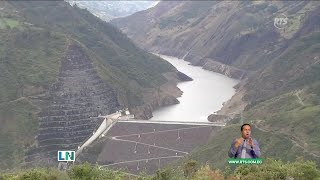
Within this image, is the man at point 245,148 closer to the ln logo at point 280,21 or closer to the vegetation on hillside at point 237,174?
the vegetation on hillside at point 237,174

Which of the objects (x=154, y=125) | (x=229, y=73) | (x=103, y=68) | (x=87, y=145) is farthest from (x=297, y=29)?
(x=87, y=145)

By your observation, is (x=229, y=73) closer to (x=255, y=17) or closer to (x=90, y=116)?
(x=255, y=17)

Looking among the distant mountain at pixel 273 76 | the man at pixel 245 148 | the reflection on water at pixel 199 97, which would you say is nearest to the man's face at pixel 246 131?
the man at pixel 245 148

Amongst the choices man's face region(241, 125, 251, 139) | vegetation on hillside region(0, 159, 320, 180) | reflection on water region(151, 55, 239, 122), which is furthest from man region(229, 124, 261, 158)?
reflection on water region(151, 55, 239, 122)

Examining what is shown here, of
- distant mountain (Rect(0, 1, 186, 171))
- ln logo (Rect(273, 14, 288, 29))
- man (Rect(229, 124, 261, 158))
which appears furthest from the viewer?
ln logo (Rect(273, 14, 288, 29))

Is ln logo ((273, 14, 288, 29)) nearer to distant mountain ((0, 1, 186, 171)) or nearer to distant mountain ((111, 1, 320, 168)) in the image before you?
distant mountain ((111, 1, 320, 168))

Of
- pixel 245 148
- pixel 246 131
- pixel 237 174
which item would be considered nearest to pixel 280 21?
pixel 237 174
